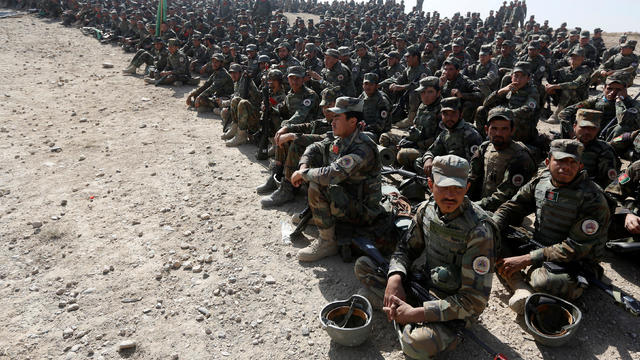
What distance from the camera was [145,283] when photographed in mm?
4543

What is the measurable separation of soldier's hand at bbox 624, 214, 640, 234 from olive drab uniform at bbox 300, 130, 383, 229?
8.77 ft

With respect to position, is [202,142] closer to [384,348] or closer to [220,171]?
[220,171]

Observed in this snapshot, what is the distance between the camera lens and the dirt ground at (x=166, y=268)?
12.2 feet

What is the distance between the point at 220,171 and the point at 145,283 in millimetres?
3247

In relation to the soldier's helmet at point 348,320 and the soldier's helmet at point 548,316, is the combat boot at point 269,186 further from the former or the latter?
the soldier's helmet at point 548,316

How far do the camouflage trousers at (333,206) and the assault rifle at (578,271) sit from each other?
1679 mm

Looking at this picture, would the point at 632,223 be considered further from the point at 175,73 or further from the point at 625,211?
the point at 175,73

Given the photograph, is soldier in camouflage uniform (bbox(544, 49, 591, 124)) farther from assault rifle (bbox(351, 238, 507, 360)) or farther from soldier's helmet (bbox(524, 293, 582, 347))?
assault rifle (bbox(351, 238, 507, 360))

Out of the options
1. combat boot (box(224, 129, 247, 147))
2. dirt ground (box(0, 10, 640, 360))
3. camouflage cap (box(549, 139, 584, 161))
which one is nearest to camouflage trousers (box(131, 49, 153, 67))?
dirt ground (box(0, 10, 640, 360))

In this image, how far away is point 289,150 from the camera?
20.6ft

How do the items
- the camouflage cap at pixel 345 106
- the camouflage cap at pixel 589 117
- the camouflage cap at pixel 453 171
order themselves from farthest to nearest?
the camouflage cap at pixel 589 117 → the camouflage cap at pixel 345 106 → the camouflage cap at pixel 453 171

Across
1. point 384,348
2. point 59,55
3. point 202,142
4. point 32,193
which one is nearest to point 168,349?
point 384,348

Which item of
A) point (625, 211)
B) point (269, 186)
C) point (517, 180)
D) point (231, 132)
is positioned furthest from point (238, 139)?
point (625, 211)

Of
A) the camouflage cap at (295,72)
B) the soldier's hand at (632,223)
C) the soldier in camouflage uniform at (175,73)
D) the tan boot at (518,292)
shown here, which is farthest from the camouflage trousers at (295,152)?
the soldier in camouflage uniform at (175,73)
